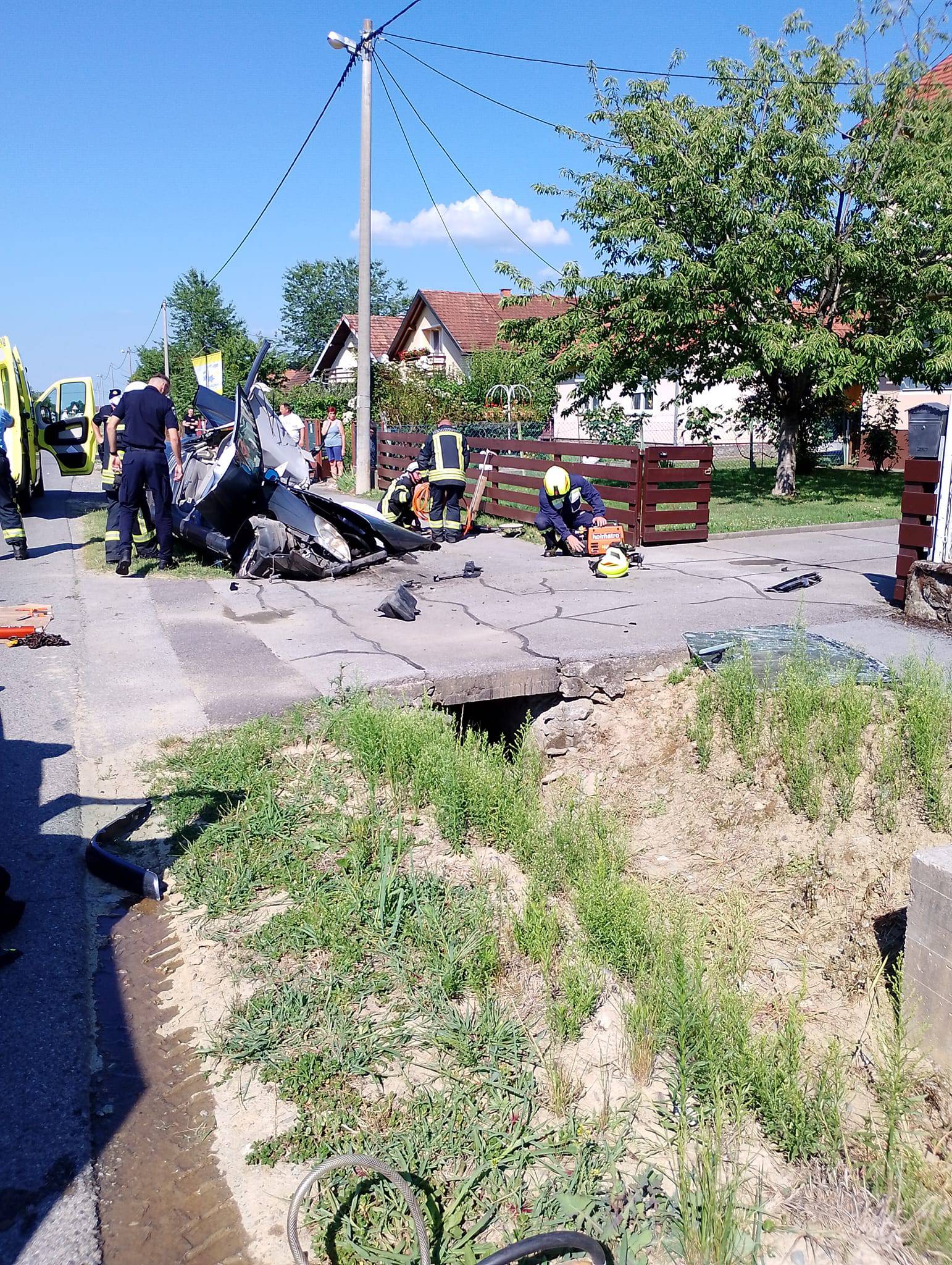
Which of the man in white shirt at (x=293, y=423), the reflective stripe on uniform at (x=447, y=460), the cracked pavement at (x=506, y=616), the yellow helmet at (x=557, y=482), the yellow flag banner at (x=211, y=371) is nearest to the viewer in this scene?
the cracked pavement at (x=506, y=616)

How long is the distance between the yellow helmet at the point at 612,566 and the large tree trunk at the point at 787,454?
8.91m

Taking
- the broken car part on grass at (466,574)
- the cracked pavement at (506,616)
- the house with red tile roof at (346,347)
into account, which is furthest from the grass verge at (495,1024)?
the house with red tile roof at (346,347)

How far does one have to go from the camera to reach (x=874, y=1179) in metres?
2.47

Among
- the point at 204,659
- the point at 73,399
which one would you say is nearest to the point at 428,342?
the point at 73,399

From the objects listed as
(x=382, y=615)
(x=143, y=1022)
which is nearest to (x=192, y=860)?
(x=143, y=1022)

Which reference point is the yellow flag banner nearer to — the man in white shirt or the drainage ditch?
the man in white shirt

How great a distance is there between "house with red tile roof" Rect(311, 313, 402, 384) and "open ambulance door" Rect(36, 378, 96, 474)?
30085mm

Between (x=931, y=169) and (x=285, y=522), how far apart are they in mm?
11945

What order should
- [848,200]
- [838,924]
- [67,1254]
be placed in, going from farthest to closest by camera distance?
[848,200], [838,924], [67,1254]

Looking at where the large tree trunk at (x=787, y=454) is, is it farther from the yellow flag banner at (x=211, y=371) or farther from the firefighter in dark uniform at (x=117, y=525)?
the firefighter in dark uniform at (x=117, y=525)

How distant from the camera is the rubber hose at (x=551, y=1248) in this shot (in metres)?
2.06

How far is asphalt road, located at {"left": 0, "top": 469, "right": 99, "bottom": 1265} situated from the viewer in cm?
242

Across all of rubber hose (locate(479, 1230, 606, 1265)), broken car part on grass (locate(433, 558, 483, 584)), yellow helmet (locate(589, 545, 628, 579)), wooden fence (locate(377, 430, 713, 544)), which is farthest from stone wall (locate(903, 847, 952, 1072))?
wooden fence (locate(377, 430, 713, 544))

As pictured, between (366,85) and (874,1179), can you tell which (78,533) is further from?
(874,1179)
